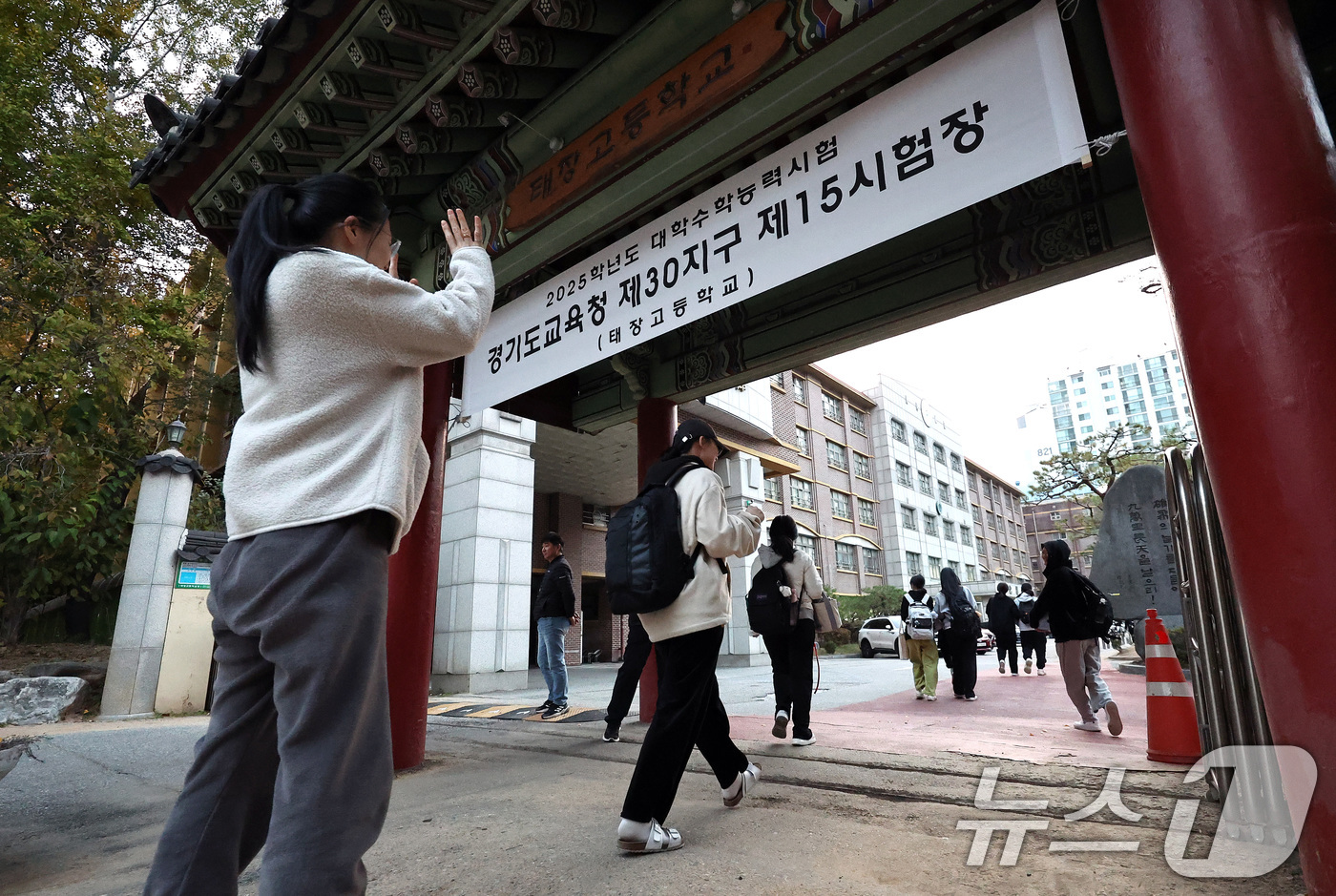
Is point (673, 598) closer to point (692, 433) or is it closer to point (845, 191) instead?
point (692, 433)

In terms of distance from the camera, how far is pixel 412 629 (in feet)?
14.4

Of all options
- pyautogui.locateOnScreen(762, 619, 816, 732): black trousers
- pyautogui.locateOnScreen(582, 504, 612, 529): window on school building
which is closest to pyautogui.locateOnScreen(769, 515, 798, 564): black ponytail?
pyautogui.locateOnScreen(762, 619, 816, 732): black trousers

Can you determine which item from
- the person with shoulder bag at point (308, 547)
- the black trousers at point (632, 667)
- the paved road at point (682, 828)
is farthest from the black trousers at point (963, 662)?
the person with shoulder bag at point (308, 547)

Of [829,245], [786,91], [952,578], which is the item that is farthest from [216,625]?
[952,578]

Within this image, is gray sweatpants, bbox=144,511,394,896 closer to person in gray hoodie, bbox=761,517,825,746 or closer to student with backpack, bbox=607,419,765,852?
student with backpack, bbox=607,419,765,852

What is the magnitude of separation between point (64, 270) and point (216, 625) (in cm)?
1066

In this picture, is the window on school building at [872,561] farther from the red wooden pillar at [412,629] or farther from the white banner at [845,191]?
the white banner at [845,191]

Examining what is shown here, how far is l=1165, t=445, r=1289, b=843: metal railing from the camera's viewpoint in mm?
2492

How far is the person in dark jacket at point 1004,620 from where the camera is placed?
38.4 feet

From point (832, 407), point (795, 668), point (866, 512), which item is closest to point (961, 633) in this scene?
point (795, 668)

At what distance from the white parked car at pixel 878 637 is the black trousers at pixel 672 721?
61.1 feet

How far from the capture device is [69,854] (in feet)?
8.95

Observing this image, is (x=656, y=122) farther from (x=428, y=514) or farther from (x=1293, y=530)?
(x=1293, y=530)

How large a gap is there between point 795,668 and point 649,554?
103 inches
